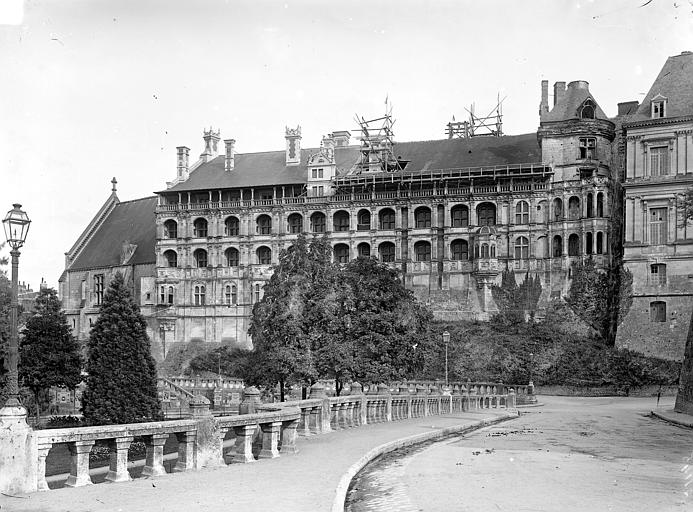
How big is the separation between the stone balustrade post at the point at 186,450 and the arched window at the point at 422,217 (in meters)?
69.6

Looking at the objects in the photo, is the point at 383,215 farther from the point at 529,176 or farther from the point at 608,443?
the point at 608,443

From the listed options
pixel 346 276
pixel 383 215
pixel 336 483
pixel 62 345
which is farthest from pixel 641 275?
pixel 336 483

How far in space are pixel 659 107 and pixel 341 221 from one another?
29.3 meters

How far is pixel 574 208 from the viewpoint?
262ft

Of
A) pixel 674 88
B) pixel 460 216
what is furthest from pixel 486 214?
pixel 674 88

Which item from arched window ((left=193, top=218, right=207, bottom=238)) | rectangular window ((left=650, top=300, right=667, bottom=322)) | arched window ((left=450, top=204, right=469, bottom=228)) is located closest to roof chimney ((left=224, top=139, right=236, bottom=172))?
arched window ((left=193, top=218, right=207, bottom=238))

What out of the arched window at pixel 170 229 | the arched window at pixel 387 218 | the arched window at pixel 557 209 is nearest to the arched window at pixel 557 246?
the arched window at pixel 557 209

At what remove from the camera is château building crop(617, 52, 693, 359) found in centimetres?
7175

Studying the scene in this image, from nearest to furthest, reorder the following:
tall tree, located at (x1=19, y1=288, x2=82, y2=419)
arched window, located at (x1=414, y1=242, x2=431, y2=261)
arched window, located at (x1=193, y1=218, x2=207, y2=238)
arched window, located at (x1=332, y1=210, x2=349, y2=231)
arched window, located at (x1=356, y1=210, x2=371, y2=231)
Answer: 1. tall tree, located at (x1=19, y1=288, x2=82, y2=419)
2. arched window, located at (x1=414, y1=242, x2=431, y2=261)
3. arched window, located at (x1=356, y1=210, x2=371, y2=231)
4. arched window, located at (x1=332, y1=210, x2=349, y2=231)
5. arched window, located at (x1=193, y1=218, x2=207, y2=238)

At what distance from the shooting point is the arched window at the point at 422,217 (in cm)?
8531

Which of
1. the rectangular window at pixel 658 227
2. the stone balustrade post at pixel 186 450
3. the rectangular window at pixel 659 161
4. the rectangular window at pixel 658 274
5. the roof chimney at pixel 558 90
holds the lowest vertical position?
the stone balustrade post at pixel 186 450

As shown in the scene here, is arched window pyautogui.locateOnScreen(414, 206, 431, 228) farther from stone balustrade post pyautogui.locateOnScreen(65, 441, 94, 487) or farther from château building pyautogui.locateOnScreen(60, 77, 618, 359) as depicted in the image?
stone balustrade post pyautogui.locateOnScreen(65, 441, 94, 487)

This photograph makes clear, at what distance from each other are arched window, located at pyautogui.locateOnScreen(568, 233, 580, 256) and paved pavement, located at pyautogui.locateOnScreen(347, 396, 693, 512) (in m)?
50.3

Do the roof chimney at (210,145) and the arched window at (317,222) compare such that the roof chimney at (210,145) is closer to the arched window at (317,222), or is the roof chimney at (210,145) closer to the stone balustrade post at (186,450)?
the arched window at (317,222)
